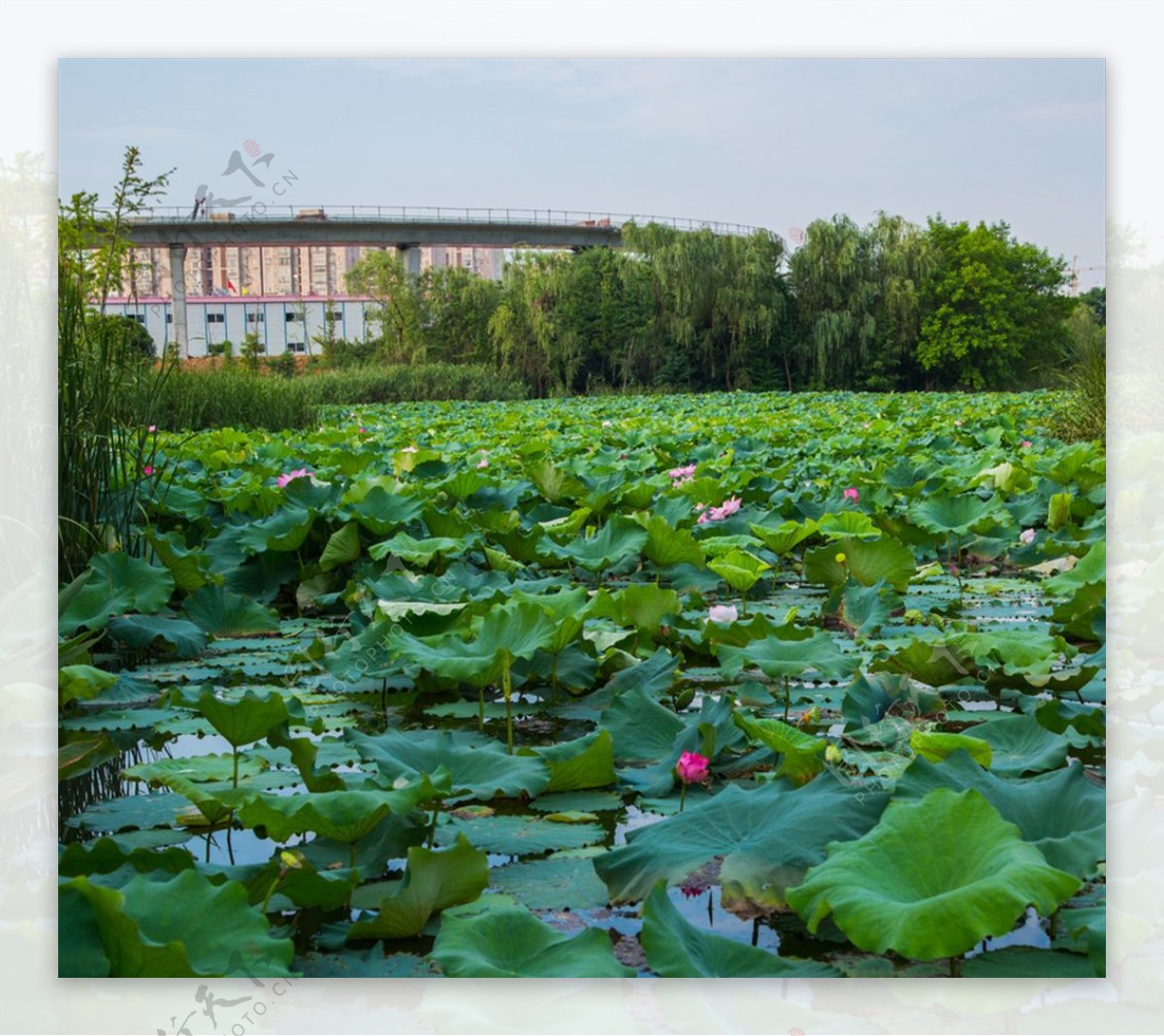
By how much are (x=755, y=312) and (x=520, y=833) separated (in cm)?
923

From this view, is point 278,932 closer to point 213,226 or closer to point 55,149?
point 55,149

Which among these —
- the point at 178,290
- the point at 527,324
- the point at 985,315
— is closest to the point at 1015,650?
the point at 178,290

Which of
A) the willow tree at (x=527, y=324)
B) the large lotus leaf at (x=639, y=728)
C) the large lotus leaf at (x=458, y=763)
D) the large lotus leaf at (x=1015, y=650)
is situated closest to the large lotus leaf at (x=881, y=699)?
the large lotus leaf at (x=1015, y=650)

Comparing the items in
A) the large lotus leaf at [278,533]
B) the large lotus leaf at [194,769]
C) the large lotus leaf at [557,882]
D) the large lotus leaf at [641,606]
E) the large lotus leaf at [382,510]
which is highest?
the large lotus leaf at [382,510]

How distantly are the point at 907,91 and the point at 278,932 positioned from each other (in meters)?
1.54

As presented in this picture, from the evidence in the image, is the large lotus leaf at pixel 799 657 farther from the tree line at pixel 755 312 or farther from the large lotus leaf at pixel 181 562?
the large lotus leaf at pixel 181 562

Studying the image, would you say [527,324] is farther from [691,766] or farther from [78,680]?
[691,766]

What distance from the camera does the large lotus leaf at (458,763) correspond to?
1328mm

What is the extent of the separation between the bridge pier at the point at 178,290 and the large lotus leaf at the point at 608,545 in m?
0.91

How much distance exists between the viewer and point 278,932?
3.73 ft

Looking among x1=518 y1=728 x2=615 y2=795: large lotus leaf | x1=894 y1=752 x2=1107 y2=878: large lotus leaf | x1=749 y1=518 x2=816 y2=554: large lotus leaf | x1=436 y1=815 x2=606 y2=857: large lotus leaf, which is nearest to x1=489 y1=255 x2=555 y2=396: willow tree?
x1=749 y1=518 x2=816 y2=554: large lotus leaf

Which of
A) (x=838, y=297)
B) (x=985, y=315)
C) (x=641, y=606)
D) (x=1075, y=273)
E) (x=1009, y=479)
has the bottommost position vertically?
(x=641, y=606)

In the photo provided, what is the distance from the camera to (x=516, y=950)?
40.8 inches

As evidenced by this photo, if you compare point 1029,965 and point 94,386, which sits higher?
point 94,386
